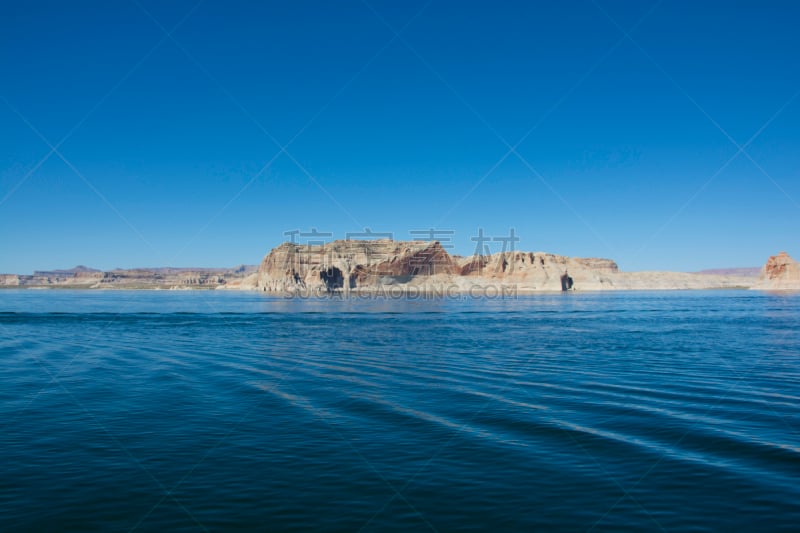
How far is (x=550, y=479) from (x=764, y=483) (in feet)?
10.1

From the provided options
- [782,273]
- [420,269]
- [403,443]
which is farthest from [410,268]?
[403,443]

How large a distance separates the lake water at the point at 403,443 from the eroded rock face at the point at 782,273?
159958 mm

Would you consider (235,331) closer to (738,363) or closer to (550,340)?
(550,340)

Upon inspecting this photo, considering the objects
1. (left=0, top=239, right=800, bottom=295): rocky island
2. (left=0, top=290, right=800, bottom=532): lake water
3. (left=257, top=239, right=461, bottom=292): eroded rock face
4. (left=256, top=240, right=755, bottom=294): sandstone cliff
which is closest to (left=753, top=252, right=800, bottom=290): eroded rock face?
(left=0, top=239, right=800, bottom=295): rocky island

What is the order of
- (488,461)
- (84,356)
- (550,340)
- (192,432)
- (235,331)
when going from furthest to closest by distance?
(235,331) → (550,340) → (84,356) → (192,432) → (488,461)

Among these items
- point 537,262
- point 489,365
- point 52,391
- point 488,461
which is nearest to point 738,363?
point 489,365

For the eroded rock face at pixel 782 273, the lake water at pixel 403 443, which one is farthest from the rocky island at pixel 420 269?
the lake water at pixel 403 443

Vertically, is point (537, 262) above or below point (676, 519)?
above

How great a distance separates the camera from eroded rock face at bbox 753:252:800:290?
5999 inches

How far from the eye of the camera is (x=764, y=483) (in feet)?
26.7

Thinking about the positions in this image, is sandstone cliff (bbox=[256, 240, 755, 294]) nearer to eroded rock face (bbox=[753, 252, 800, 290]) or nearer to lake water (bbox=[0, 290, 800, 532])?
eroded rock face (bbox=[753, 252, 800, 290])

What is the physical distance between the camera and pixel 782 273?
513ft

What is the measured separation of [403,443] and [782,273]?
181 m

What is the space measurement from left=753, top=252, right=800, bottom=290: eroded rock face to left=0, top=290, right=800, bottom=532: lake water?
160m
